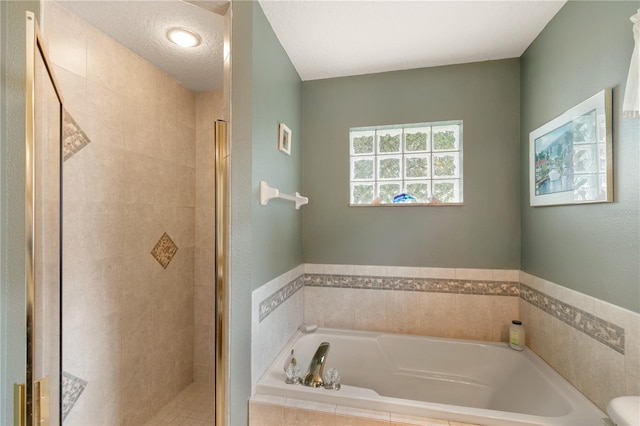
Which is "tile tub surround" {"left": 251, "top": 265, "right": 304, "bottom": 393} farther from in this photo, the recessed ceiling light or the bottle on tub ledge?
the bottle on tub ledge

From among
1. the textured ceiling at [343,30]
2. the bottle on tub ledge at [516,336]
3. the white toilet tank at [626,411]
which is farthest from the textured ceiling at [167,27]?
the bottle on tub ledge at [516,336]

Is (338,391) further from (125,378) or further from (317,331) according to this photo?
(125,378)

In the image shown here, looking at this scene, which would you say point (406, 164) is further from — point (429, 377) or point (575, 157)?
point (429, 377)

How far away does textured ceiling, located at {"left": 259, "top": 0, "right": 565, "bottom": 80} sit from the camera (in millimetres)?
1452

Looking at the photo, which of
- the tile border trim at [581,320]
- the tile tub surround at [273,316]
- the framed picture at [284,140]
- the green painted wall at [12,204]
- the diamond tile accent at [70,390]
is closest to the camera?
the green painted wall at [12,204]

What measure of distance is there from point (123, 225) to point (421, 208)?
1824 millimetres

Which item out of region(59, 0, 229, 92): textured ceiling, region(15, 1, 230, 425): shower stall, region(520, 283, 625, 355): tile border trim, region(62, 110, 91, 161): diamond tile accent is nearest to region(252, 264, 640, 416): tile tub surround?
region(520, 283, 625, 355): tile border trim

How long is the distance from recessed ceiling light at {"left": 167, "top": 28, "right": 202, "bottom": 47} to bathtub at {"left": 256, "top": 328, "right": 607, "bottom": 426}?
1634 mm

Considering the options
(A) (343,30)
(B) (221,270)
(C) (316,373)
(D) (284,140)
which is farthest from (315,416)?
(A) (343,30)

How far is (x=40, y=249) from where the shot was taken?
698 millimetres

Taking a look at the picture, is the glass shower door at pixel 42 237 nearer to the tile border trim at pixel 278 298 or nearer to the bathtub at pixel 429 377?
the tile border trim at pixel 278 298

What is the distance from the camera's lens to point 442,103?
2.01 metres

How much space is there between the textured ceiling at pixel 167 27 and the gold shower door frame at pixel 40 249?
0.34m

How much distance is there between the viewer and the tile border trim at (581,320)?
1.11 m
